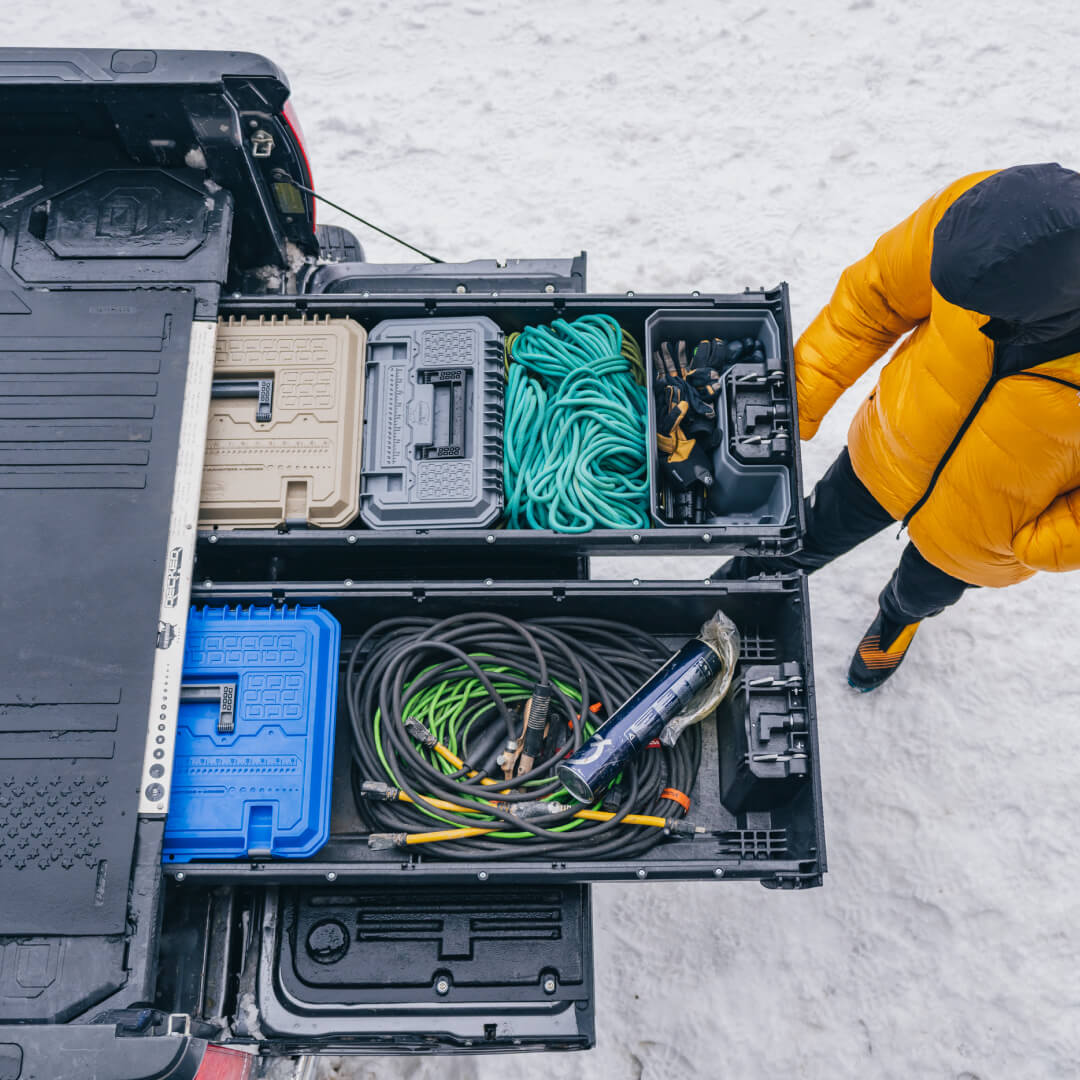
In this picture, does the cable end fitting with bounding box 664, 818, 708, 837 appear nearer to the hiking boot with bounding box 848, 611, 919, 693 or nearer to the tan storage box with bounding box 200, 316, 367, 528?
the hiking boot with bounding box 848, 611, 919, 693

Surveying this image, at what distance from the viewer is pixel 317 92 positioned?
160 inches

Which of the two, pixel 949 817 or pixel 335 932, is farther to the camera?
pixel 949 817

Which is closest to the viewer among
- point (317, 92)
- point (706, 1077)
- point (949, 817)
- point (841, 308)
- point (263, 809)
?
point (263, 809)

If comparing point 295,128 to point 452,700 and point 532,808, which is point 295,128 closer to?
point 452,700

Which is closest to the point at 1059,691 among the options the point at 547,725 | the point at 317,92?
the point at 547,725

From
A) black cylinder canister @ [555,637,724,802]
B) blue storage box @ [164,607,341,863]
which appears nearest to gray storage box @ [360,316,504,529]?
blue storage box @ [164,607,341,863]

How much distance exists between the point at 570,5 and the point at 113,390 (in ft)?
10.0

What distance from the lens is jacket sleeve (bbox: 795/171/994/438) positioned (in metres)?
2.12

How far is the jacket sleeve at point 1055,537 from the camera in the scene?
6.75ft

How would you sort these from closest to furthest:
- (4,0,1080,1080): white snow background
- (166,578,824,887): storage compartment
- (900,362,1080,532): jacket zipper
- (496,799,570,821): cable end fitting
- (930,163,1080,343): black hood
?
1. (930,163,1080,343): black hood
2. (900,362,1080,532): jacket zipper
3. (166,578,824,887): storage compartment
4. (496,799,570,821): cable end fitting
5. (4,0,1080,1080): white snow background

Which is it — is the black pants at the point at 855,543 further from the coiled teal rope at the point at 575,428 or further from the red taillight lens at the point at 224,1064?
the red taillight lens at the point at 224,1064

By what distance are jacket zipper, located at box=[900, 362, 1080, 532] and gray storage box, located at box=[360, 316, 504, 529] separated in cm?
112

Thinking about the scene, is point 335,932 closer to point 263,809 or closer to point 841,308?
point 263,809

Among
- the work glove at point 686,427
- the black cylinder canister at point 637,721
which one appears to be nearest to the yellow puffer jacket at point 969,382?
the work glove at point 686,427
